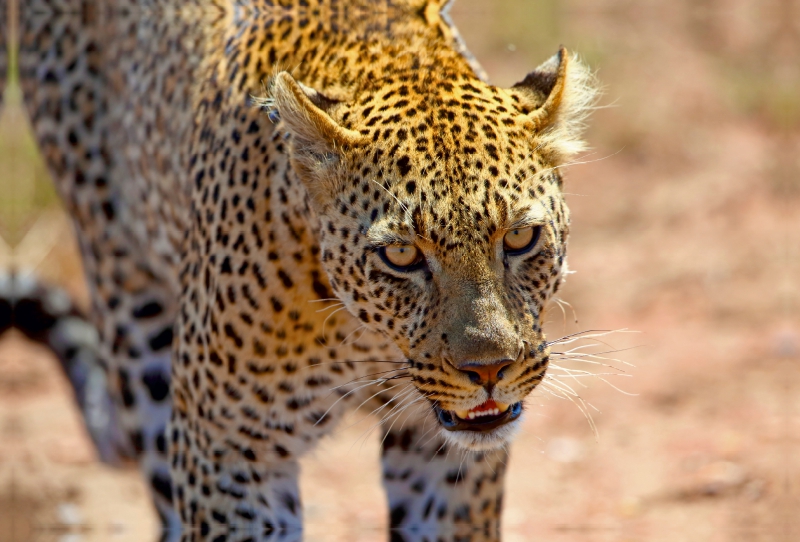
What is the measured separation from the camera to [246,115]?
4793 millimetres

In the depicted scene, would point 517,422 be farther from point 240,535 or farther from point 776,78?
point 776,78

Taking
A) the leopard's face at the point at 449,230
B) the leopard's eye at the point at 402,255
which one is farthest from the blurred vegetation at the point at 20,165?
the leopard's eye at the point at 402,255

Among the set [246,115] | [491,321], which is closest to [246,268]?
[246,115]

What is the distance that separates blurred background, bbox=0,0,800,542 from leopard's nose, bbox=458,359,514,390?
2.78 ft

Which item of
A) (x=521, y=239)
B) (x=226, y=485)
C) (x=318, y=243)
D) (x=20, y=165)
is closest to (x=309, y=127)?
(x=318, y=243)

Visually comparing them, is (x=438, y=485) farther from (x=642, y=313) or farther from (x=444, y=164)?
(x=642, y=313)

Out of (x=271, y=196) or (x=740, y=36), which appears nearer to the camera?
(x=271, y=196)

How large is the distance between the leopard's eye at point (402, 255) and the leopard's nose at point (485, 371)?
418mm

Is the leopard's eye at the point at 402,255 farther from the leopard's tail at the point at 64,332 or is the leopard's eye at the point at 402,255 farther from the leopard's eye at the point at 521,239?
the leopard's tail at the point at 64,332

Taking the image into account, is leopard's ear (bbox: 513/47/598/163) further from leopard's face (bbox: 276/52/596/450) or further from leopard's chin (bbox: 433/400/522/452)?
leopard's chin (bbox: 433/400/522/452)

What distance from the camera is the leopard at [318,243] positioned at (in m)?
3.92

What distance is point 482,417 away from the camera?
4.11 m

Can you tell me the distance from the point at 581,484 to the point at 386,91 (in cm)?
404

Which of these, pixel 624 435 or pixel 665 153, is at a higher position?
pixel 665 153
